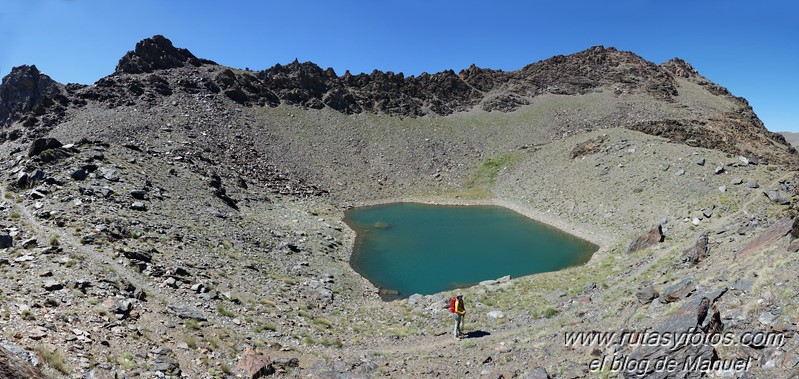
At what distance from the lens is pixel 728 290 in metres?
15.3

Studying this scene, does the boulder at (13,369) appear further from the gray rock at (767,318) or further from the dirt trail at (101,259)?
the gray rock at (767,318)

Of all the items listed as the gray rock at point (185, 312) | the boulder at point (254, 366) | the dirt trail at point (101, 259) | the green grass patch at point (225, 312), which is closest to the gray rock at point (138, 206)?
the dirt trail at point (101, 259)

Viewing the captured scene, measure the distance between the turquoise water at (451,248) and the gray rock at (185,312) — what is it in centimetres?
1618

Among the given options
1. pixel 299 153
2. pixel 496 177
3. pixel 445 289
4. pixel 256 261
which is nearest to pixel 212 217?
pixel 256 261

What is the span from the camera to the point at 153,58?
90562 mm

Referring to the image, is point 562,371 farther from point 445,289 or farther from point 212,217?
point 212,217

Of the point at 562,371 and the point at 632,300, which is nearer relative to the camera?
the point at 562,371

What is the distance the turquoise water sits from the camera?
120 feet

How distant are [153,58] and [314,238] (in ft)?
237

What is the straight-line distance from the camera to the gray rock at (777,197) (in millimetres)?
28594

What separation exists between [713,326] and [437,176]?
67385 mm

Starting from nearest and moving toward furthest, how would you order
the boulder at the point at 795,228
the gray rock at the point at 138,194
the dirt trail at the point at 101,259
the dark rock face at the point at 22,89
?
the boulder at the point at 795,228 < the dirt trail at the point at 101,259 < the gray rock at the point at 138,194 < the dark rock face at the point at 22,89

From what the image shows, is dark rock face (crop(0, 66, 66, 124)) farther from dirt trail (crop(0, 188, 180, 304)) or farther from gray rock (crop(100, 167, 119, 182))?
dirt trail (crop(0, 188, 180, 304))

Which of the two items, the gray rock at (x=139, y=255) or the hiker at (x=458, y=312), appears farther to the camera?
the gray rock at (x=139, y=255)
